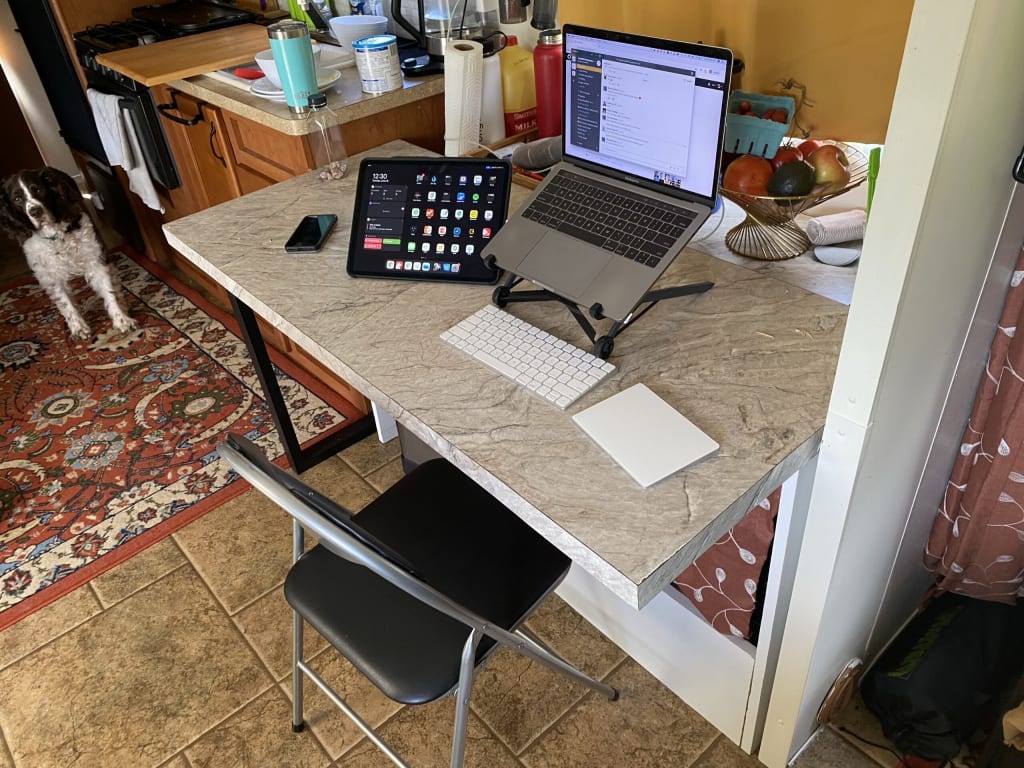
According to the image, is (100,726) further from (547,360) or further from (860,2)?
(860,2)

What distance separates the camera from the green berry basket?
1.46m

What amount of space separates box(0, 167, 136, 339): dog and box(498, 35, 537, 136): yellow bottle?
1.76m

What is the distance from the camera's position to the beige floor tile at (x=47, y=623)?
6.01 ft

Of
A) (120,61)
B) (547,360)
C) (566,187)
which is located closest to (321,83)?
(120,61)

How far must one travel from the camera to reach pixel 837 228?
4.45 ft

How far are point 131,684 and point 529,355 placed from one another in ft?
4.03

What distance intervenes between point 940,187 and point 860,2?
763 mm

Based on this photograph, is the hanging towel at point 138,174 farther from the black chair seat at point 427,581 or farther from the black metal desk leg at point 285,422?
the black chair seat at point 427,581

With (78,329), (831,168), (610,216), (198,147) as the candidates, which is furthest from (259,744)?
(78,329)

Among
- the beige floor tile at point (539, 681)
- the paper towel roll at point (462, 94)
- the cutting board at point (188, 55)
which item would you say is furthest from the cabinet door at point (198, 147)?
the beige floor tile at point (539, 681)

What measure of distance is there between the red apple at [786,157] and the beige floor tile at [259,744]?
4.56ft

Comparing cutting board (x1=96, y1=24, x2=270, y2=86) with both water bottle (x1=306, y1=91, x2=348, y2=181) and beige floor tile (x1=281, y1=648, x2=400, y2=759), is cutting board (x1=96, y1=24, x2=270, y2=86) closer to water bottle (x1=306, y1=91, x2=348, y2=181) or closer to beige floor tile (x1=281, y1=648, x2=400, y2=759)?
water bottle (x1=306, y1=91, x2=348, y2=181)

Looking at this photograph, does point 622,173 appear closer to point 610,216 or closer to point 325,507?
point 610,216

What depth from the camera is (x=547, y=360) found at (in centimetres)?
118
